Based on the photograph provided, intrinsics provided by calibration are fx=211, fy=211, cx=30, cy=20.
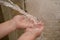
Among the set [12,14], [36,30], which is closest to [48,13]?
[12,14]

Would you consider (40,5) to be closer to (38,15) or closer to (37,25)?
(38,15)

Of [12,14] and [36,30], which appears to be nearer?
[36,30]

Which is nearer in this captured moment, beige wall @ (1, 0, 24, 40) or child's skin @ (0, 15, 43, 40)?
child's skin @ (0, 15, 43, 40)

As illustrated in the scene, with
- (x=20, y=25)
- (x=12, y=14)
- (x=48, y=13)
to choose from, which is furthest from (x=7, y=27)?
(x=48, y=13)

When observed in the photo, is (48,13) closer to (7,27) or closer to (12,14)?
(12,14)

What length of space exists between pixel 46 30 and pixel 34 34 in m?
0.40

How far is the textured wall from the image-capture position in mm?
1321

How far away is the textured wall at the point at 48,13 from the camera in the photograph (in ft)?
4.33

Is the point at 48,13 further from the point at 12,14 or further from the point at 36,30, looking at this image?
the point at 36,30

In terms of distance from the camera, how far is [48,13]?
1350mm

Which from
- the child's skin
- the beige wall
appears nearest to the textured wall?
the beige wall

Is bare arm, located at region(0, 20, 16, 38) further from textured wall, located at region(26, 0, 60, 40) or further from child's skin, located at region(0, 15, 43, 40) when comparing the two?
textured wall, located at region(26, 0, 60, 40)

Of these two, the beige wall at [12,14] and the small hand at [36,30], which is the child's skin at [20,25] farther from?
the beige wall at [12,14]

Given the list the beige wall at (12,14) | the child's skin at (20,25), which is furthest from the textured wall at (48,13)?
the child's skin at (20,25)
